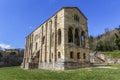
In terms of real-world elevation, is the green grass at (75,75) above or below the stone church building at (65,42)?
below

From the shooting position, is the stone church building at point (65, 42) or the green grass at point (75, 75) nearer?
the green grass at point (75, 75)

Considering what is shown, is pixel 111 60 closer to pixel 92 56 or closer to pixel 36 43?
pixel 92 56

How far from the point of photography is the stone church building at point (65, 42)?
30.5m

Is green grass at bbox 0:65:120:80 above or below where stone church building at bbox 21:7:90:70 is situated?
below

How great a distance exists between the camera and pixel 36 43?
48.3 meters

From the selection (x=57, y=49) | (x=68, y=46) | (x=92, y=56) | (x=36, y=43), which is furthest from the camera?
(x=92, y=56)

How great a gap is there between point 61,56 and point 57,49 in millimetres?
2394

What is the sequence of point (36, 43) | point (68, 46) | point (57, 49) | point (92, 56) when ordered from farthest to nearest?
point (92, 56) < point (36, 43) < point (57, 49) < point (68, 46)

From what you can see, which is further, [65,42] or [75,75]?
[65,42]

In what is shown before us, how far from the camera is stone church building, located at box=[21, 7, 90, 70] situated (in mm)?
30547

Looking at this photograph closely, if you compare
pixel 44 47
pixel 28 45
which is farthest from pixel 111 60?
pixel 28 45

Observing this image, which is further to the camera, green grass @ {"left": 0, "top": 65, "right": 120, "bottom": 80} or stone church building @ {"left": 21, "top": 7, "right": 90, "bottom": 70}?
stone church building @ {"left": 21, "top": 7, "right": 90, "bottom": 70}

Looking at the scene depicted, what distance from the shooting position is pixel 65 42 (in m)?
30.5

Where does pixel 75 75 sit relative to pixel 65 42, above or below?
below
